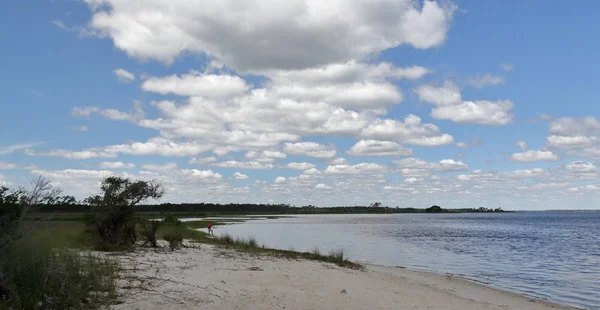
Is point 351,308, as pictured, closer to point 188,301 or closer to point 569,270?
point 188,301

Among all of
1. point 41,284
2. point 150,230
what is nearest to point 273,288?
point 41,284

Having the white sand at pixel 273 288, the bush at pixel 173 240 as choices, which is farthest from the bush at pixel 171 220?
the white sand at pixel 273 288

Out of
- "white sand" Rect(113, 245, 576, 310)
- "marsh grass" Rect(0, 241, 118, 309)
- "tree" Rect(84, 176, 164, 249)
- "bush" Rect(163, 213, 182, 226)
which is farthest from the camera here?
"bush" Rect(163, 213, 182, 226)

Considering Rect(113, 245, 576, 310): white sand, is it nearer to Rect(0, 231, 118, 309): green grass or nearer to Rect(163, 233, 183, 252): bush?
Rect(0, 231, 118, 309): green grass

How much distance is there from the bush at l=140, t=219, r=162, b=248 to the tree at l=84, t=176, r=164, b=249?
60 centimetres

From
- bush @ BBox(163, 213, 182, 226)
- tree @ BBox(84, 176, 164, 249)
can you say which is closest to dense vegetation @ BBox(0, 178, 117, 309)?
A: tree @ BBox(84, 176, 164, 249)

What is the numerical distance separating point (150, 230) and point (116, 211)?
1.90 metres

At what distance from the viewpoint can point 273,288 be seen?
12141 millimetres

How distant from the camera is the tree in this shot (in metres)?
20.0

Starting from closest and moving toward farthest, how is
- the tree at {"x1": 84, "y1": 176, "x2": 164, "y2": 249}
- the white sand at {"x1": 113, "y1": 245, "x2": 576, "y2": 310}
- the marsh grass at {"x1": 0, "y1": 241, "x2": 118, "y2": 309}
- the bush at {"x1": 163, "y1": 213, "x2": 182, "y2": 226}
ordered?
the marsh grass at {"x1": 0, "y1": 241, "x2": 118, "y2": 309}
the white sand at {"x1": 113, "y1": 245, "x2": 576, "y2": 310}
the tree at {"x1": 84, "y1": 176, "x2": 164, "y2": 249}
the bush at {"x1": 163, "y1": 213, "x2": 182, "y2": 226}

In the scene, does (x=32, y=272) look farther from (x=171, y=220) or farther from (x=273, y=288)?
(x=171, y=220)

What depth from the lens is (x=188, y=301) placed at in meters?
9.50

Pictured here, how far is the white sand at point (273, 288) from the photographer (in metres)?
9.93

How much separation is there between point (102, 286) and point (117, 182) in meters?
→ 13.6
